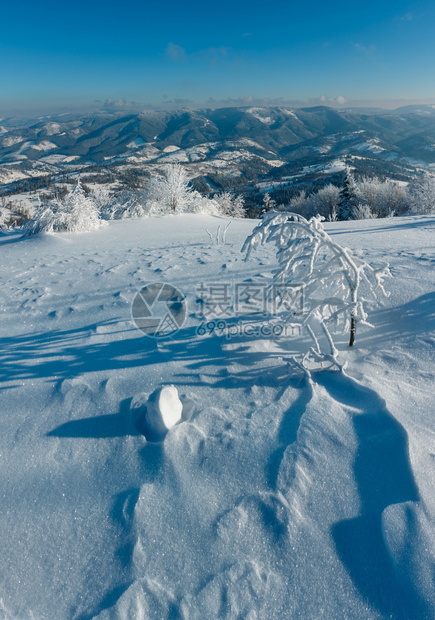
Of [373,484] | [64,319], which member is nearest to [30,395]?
[64,319]

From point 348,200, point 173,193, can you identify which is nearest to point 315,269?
point 173,193

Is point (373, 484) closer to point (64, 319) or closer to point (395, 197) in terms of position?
point (64, 319)
